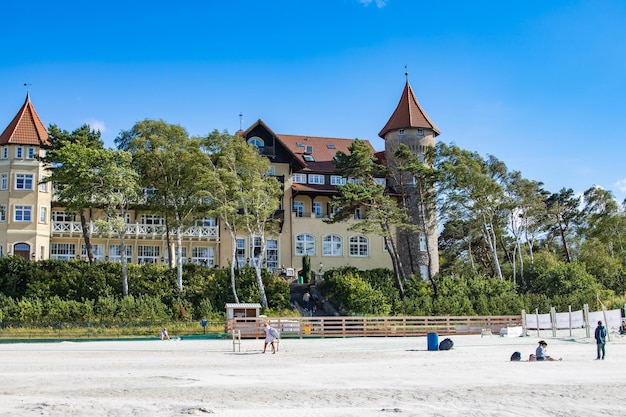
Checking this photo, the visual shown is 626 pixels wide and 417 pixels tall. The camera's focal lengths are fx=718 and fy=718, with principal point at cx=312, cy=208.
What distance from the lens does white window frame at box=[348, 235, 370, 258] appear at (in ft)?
184

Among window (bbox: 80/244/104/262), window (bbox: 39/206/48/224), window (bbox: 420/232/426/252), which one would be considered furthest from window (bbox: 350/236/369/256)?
window (bbox: 39/206/48/224)

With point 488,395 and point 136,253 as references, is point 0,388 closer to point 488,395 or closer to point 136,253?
point 488,395

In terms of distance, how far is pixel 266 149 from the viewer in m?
53.7

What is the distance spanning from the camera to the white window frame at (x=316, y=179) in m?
57.0

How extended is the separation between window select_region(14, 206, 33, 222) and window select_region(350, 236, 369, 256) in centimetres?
2353

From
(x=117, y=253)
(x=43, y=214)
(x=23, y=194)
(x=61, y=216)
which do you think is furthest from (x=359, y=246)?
(x=23, y=194)

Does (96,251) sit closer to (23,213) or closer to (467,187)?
(23,213)

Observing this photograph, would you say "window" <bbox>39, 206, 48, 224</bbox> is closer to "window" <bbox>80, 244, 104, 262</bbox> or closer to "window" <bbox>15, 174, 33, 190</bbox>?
"window" <bbox>15, 174, 33, 190</bbox>

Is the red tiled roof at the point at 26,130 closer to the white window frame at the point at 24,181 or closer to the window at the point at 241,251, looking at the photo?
the white window frame at the point at 24,181

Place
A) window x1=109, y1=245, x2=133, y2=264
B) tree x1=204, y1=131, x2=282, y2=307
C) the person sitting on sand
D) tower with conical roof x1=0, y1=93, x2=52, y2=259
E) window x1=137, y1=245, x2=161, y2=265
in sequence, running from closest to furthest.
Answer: the person sitting on sand
tree x1=204, y1=131, x2=282, y2=307
tower with conical roof x1=0, y1=93, x2=52, y2=259
window x1=109, y1=245, x2=133, y2=264
window x1=137, y1=245, x2=161, y2=265

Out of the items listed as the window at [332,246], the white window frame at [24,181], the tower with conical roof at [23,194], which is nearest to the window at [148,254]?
the tower with conical roof at [23,194]

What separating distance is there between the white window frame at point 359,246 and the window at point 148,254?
578 inches

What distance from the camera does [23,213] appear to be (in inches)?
1933

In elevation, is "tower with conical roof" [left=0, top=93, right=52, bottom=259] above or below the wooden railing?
above
